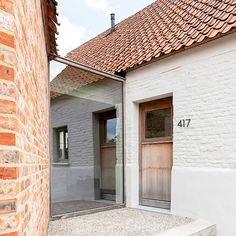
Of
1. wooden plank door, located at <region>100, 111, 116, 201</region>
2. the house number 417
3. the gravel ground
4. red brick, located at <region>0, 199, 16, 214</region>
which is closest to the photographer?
red brick, located at <region>0, 199, 16, 214</region>

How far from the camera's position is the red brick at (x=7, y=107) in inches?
41.0

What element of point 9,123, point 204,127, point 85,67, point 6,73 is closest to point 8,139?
point 9,123

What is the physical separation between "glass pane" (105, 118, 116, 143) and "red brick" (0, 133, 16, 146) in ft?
17.6

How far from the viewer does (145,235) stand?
3.79 meters

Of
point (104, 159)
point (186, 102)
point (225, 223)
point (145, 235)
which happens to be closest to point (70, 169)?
point (104, 159)

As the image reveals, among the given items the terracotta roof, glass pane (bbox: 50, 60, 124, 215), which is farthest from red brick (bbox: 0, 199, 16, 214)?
the terracotta roof

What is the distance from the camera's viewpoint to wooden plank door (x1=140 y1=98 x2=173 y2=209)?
5609mm

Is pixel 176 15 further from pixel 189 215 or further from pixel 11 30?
pixel 11 30

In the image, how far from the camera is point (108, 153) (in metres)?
6.40

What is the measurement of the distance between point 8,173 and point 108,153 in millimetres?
5395

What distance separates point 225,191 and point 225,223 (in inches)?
21.5

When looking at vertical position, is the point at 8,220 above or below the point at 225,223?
above

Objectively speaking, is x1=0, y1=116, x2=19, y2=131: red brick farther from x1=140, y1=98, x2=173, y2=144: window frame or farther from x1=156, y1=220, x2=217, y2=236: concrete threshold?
x1=140, y1=98, x2=173, y2=144: window frame

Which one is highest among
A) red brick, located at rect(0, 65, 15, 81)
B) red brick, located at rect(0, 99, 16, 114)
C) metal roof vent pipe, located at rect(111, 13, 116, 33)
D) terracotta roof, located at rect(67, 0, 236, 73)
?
metal roof vent pipe, located at rect(111, 13, 116, 33)
